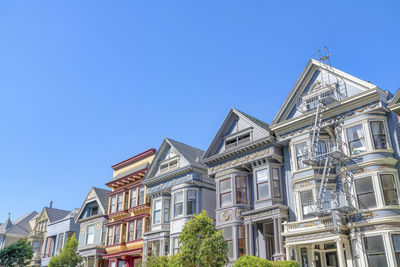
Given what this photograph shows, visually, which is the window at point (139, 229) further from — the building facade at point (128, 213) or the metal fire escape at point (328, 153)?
the metal fire escape at point (328, 153)

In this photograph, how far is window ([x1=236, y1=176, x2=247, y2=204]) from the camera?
29.8 m

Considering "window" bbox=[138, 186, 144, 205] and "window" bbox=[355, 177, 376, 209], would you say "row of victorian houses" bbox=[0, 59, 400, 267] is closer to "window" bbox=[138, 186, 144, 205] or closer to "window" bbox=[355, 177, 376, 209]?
"window" bbox=[355, 177, 376, 209]

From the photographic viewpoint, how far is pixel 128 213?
41.1 meters

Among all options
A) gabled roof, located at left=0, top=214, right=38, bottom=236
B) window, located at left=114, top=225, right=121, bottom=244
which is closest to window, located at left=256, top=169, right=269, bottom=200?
window, located at left=114, top=225, right=121, bottom=244

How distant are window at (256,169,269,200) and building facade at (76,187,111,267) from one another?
21462 mm

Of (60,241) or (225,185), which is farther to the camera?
(60,241)

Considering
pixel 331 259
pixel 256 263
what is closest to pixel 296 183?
pixel 331 259

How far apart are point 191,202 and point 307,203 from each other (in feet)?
36.9

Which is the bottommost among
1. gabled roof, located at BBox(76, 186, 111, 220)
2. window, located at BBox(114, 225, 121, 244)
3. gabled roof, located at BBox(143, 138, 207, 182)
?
Answer: window, located at BBox(114, 225, 121, 244)

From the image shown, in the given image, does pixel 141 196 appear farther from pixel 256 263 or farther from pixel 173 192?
pixel 256 263

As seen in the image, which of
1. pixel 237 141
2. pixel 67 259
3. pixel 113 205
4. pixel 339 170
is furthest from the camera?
pixel 113 205

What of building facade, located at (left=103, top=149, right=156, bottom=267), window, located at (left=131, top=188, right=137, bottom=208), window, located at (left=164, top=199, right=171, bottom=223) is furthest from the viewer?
window, located at (left=131, top=188, right=137, bottom=208)

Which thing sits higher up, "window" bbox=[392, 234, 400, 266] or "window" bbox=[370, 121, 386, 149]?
"window" bbox=[370, 121, 386, 149]

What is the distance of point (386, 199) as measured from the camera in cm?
2239
